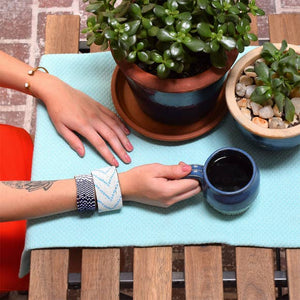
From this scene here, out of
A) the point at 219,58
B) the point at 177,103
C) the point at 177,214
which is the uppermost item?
the point at 219,58

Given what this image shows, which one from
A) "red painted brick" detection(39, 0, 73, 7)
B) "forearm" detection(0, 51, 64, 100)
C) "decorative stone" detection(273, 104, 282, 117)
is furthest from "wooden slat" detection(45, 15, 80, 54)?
"red painted brick" detection(39, 0, 73, 7)

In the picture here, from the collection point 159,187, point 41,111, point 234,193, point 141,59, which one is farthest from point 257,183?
point 41,111

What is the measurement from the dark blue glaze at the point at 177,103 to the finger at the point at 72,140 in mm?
150

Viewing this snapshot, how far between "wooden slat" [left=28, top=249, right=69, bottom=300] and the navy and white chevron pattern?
123 millimetres

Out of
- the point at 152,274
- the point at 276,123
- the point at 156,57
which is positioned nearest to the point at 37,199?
the point at 152,274

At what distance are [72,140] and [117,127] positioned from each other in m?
0.10

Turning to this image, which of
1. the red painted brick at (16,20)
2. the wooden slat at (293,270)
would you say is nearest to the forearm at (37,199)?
the wooden slat at (293,270)

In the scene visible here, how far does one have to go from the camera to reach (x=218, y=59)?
79cm

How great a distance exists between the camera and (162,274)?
2.94 feet

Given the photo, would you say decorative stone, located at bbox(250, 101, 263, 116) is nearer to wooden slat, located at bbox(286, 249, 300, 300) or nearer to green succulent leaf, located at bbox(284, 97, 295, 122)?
green succulent leaf, located at bbox(284, 97, 295, 122)

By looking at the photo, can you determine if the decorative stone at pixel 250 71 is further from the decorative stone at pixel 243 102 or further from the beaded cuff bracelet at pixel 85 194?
the beaded cuff bracelet at pixel 85 194

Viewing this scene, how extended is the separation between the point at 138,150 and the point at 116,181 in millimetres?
100

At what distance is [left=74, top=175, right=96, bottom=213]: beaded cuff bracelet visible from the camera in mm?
905

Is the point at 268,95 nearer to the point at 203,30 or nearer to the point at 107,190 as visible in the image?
the point at 203,30
